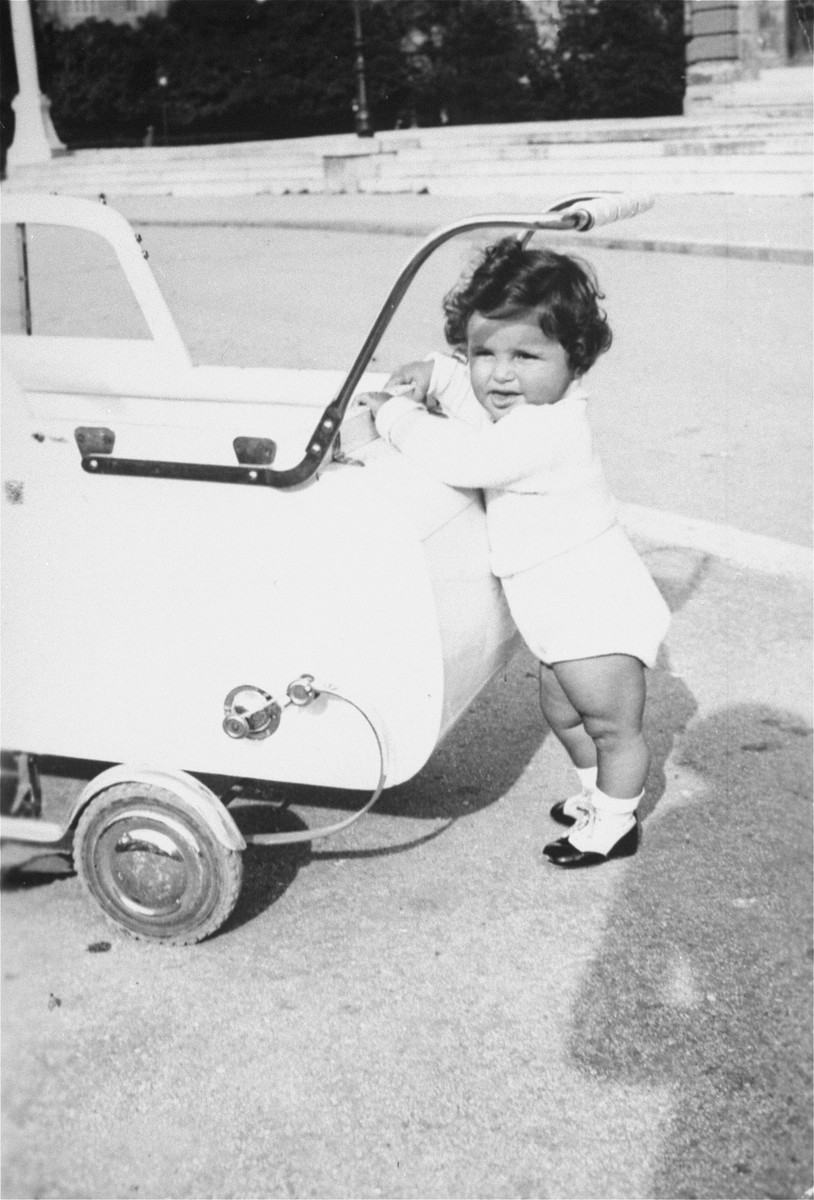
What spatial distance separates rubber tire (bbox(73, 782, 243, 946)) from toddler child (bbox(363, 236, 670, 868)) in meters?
0.65

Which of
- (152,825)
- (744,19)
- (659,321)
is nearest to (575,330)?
(152,825)

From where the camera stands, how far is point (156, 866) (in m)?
2.21

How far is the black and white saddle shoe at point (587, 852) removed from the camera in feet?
8.09

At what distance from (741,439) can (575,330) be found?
321 cm

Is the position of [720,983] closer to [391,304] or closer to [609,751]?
[609,751]

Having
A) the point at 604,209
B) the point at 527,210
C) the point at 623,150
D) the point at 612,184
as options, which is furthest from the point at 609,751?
the point at 623,150

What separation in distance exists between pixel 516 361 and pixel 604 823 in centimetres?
85

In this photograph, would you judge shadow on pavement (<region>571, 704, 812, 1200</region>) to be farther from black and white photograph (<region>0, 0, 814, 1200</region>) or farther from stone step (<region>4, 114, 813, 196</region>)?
stone step (<region>4, 114, 813, 196</region>)

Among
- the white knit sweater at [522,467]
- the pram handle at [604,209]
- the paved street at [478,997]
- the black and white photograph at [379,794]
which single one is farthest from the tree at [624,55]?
the white knit sweater at [522,467]

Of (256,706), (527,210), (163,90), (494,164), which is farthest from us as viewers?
(163,90)

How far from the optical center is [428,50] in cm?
2681

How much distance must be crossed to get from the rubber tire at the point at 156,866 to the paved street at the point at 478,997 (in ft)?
0.18

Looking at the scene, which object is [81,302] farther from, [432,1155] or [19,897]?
[432,1155]

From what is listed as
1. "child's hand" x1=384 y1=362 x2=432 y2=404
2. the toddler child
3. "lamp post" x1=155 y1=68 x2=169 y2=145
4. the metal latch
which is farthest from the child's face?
"lamp post" x1=155 y1=68 x2=169 y2=145
